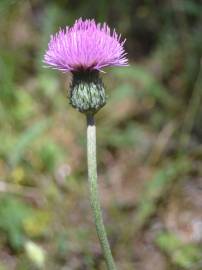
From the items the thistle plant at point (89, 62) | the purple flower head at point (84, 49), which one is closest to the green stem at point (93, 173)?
the thistle plant at point (89, 62)

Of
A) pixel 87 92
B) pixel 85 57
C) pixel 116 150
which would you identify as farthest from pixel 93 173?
pixel 116 150

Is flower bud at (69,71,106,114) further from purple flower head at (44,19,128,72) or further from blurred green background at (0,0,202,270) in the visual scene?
blurred green background at (0,0,202,270)

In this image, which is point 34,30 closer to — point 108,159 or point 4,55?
point 4,55

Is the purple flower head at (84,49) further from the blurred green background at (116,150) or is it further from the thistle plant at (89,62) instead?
the blurred green background at (116,150)

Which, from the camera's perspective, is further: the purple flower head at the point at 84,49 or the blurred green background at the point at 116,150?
the blurred green background at the point at 116,150

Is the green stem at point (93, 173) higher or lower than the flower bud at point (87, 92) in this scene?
lower

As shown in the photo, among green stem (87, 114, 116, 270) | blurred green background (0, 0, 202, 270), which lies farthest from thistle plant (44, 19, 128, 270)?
blurred green background (0, 0, 202, 270)

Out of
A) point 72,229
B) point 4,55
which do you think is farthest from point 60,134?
point 72,229
